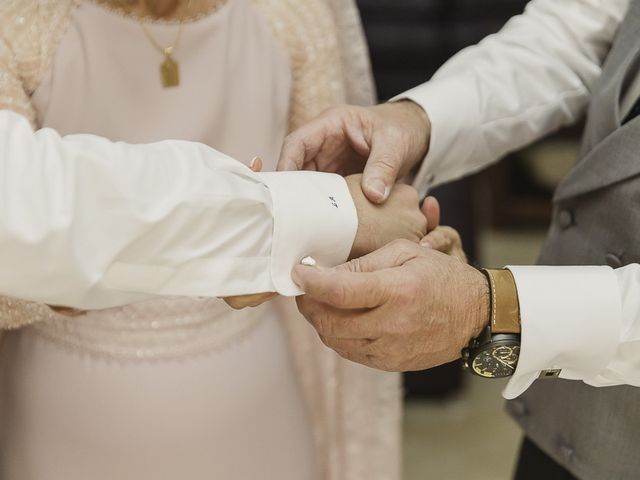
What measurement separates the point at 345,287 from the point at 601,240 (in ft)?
1.48

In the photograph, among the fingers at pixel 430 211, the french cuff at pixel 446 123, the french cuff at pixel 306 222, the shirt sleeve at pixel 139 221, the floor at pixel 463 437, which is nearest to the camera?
the shirt sleeve at pixel 139 221

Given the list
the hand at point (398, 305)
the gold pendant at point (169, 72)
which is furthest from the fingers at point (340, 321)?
the gold pendant at point (169, 72)

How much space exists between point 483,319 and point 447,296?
0.06 m

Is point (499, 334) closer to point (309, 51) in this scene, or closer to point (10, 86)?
point (309, 51)

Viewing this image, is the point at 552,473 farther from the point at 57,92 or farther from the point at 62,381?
the point at 57,92

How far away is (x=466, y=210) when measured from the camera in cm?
247

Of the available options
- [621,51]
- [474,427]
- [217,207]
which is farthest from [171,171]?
[474,427]

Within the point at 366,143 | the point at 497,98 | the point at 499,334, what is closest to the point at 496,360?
the point at 499,334

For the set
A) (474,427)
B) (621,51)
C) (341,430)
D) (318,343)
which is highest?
(621,51)

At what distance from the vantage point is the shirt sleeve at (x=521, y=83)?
124 cm

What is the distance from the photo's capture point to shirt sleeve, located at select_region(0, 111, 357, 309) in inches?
29.7

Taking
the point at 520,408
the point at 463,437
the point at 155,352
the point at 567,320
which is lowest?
the point at 463,437

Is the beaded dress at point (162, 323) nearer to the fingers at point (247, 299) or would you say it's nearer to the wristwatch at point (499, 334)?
the fingers at point (247, 299)

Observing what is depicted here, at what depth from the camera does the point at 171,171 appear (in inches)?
32.1
